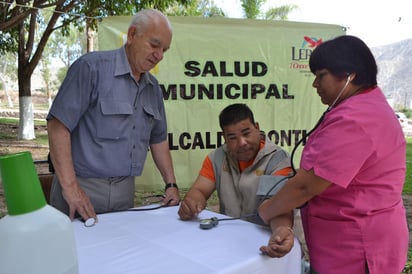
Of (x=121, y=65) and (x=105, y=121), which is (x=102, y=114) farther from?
(x=121, y=65)

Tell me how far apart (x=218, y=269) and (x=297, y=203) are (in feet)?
1.15

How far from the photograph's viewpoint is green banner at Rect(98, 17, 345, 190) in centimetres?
358

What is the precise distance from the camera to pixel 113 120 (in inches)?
67.2

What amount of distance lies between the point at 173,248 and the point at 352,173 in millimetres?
610

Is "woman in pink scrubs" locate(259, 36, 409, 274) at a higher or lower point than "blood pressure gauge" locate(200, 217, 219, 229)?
higher

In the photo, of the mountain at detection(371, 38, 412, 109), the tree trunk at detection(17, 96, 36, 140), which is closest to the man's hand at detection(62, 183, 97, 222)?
the tree trunk at detection(17, 96, 36, 140)

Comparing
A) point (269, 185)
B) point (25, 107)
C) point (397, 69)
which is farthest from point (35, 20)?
point (397, 69)

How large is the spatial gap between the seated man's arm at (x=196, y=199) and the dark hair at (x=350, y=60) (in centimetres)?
78

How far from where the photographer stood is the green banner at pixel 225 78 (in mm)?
3578

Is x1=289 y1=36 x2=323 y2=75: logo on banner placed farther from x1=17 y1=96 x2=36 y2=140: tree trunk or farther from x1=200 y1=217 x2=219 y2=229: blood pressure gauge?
x1=17 y1=96 x2=36 y2=140: tree trunk

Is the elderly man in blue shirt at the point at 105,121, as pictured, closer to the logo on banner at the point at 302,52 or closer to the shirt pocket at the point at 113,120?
the shirt pocket at the point at 113,120

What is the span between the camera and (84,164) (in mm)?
1720

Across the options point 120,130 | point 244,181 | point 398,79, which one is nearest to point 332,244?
point 244,181

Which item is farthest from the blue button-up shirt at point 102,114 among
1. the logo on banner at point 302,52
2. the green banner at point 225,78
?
the logo on banner at point 302,52
